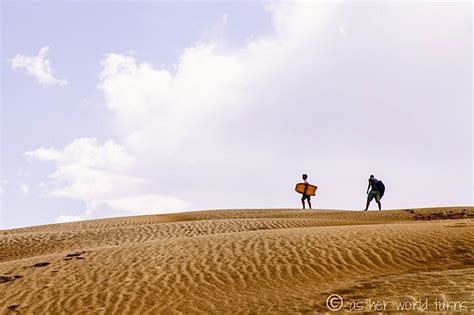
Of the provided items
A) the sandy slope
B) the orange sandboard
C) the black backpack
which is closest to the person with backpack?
the black backpack

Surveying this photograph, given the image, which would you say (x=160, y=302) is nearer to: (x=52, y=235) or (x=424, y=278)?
(x=424, y=278)

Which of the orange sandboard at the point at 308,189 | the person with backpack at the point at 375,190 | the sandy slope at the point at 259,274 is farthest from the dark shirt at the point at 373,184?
the sandy slope at the point at 259,274

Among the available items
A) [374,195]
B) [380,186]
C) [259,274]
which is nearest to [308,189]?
[374,195]

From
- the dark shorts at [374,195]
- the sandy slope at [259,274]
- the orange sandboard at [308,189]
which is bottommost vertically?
the sandy slope at [259,274]

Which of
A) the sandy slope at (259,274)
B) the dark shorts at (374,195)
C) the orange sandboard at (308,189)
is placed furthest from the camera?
the orange sandboard at (308,189)

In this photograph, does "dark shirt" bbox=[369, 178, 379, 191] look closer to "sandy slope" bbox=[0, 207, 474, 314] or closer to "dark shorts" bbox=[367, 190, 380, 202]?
"dark shorts" bbox=[367, 190, 380, 202]

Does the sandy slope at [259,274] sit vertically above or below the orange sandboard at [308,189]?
below

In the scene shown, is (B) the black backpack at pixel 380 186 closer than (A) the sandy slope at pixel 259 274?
No

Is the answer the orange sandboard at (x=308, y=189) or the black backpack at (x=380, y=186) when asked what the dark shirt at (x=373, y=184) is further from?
the orange sandboard at (x=308, y=189)

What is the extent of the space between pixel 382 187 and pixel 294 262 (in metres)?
15.8

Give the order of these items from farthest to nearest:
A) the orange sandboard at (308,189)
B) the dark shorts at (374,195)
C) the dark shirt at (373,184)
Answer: the orange sandboard at (308,189), the dark shorts at (374,195), the dark shirt at (373,184)

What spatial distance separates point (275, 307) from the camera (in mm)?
7535

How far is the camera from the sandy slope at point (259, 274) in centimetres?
768

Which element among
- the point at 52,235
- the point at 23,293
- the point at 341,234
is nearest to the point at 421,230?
the point at 341,234
